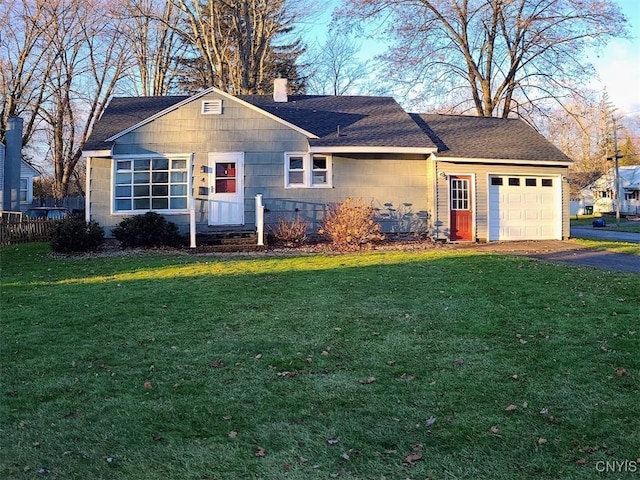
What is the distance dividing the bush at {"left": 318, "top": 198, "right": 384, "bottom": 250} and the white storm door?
3101mm

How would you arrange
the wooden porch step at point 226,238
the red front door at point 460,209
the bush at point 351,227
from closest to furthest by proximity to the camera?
1. the bush at point 351,227
2. the wooden porch step at point 226,238
3. the red front door at point 460,209

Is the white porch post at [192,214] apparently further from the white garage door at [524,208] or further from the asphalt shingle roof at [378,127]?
the white garage door at [524,208]

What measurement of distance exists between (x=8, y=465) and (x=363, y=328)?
3774mm

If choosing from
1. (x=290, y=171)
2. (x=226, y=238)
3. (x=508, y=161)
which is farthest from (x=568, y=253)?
(x=226, y=238)

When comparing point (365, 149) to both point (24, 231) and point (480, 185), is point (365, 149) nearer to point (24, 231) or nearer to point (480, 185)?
point (480, 185)

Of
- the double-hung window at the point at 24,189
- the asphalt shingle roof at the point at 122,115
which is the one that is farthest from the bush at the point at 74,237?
the double-hung window at the point at 24,189

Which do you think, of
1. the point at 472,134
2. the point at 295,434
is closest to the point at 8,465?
the point at 295,434

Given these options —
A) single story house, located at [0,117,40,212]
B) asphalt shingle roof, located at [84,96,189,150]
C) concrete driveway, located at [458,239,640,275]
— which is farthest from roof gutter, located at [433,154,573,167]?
single story house, located at [0,117,40,212]

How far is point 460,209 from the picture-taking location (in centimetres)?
1628

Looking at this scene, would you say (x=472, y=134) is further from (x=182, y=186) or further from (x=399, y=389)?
(x=399, y=389)

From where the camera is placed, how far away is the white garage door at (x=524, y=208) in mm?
16625

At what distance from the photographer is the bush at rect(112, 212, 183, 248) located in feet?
46.0

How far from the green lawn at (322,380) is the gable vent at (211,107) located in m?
8.20

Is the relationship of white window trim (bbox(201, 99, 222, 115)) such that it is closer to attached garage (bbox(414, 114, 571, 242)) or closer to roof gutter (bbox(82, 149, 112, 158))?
roof gutter (bbox(82, 149, 112, 158))
